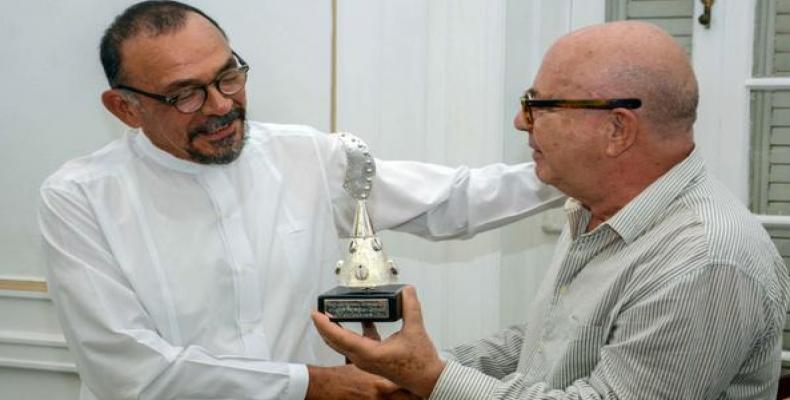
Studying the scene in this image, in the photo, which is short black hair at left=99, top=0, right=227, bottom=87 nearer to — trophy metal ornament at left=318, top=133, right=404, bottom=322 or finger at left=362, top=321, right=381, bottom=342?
trophy metal ornament at left=318, top=133, right=404, bottom=322

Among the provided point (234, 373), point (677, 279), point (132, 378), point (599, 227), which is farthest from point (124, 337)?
point (677, 279)

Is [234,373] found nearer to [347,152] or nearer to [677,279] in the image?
[347,152]

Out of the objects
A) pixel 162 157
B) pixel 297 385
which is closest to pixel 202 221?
pixel 162 157

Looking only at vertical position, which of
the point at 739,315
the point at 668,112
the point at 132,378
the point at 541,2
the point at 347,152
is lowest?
the point at 132,378

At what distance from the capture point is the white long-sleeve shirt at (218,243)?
2.11 meters

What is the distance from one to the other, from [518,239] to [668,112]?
124 cm

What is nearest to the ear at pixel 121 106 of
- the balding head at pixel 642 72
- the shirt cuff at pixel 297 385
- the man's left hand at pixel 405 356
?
the shirt cuff at pixel 297 385

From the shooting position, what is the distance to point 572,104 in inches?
68.3

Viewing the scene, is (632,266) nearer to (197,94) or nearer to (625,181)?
(625,181)

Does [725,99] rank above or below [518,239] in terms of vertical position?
above

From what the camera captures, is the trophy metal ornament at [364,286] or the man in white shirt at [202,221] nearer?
the trophy metal ornament at [364,286]

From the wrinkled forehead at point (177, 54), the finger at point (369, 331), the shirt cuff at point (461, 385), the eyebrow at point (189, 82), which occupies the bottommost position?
the shirt cuff at point (461, 385)

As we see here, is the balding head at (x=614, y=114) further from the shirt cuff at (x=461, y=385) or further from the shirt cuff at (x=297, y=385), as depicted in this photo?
the shirt cuff at (x=297, y=385)

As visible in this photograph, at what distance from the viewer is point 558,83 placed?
176 centimetres
